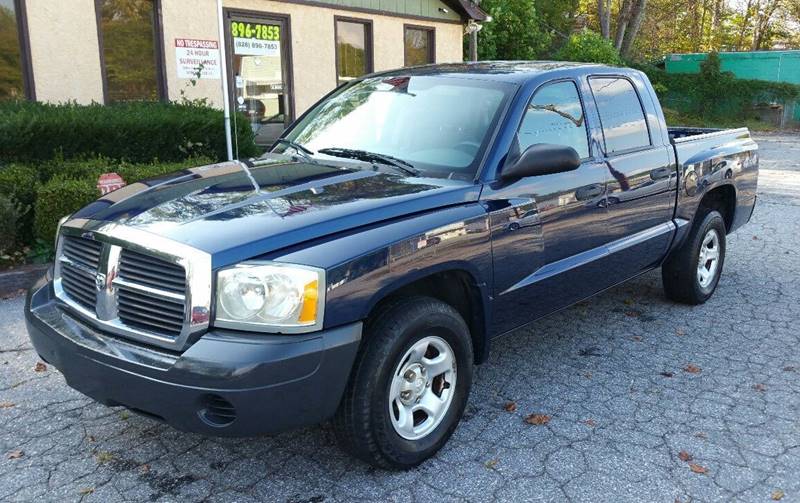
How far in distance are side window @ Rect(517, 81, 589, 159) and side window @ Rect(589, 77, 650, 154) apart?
0.24 meters

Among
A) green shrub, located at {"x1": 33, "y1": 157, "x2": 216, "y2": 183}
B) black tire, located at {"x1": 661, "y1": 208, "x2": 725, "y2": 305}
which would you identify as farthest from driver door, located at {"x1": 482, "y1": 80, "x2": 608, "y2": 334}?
green shrub, located at {"x1": 33, "y1": 157, "x2": 216, "y2": 183}

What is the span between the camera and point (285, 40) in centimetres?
1229

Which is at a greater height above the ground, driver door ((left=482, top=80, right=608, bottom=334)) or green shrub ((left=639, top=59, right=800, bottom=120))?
green shrub ((left=639, top=59, right=800, bottom=120))

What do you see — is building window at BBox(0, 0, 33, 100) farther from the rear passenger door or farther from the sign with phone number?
the rear passenger door

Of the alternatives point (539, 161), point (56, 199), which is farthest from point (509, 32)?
point (539, 161)

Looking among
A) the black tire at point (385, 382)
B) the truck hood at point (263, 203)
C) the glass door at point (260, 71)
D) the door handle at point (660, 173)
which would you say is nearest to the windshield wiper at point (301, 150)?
the truck hood at point (263, 203)

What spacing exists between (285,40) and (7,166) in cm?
630

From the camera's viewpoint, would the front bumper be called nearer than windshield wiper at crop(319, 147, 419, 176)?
Yes

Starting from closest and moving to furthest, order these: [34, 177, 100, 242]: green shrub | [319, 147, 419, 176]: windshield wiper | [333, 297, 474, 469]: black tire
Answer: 1. [333, 297, 474, 469]: black tire
2. [319, 147, 419, 176]: windshield wiper
3. [34, 177, 100, 242]: green shrub

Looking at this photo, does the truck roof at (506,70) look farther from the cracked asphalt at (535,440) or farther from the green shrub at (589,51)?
the green shrub at (589,51)

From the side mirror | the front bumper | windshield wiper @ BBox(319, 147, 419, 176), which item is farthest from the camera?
windshield wiper @ BBox(319, 147, 419, 176)

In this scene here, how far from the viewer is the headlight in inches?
106

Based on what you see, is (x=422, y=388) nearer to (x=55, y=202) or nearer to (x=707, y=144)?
(x=707, y=144)

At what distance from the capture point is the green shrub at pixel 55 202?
6367 mm
